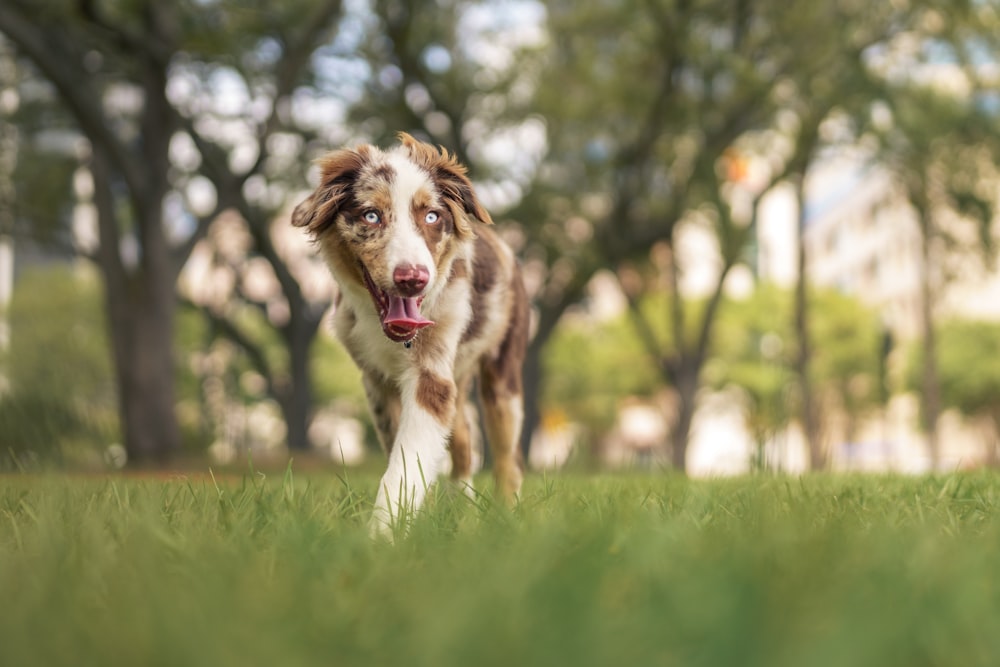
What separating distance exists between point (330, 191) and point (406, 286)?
72 centimetres

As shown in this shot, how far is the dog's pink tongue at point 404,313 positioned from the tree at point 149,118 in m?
11.3

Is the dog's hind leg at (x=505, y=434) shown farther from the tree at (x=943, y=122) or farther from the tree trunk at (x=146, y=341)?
the tree at (x=943, y=122)

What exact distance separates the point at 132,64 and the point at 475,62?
6.88 m

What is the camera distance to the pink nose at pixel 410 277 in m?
4.08

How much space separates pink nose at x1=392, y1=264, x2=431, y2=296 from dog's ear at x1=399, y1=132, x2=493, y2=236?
2.09ft

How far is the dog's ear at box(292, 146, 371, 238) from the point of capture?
4.52 metres

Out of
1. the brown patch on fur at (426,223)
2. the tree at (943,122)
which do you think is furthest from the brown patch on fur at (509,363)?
the tree at (943,122)

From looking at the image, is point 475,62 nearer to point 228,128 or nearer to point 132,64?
point 228,128

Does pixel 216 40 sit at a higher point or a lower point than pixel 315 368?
higher

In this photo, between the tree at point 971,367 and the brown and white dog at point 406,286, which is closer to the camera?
the brown and white dog at point 406,286

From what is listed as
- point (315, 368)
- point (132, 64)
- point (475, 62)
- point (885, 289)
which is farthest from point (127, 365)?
point (885, 289)

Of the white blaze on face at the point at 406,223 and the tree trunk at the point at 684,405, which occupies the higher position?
the white blaze on face at the point at 406,223

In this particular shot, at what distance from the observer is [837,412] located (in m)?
53.9

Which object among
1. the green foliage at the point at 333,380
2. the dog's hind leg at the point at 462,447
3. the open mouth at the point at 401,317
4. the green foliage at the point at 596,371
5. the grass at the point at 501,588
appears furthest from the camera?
the green foliage at the point at 333,380
